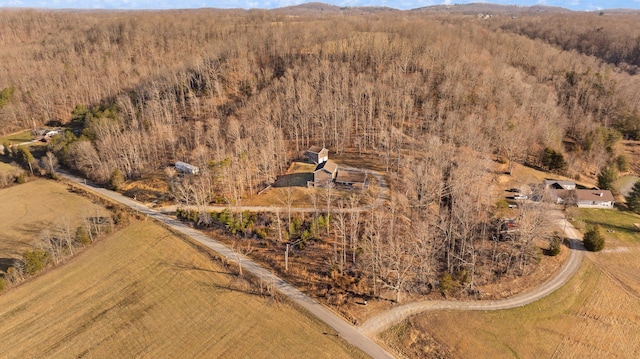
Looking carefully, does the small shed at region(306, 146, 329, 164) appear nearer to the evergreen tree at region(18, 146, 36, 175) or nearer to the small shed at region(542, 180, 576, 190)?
the small shed at region(542, 180, 576, 190)

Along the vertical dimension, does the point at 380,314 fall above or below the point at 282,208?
below

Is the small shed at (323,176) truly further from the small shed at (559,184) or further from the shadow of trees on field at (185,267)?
the small shed at (559,184)

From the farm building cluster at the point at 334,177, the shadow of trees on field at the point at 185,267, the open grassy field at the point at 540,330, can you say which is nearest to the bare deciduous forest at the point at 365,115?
the open grassy field at the point at 540,330

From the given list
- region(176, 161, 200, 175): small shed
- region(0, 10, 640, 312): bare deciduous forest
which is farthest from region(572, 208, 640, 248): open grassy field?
region(176, 161, 200, 175): small shed

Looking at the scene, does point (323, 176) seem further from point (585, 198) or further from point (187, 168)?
point (585, 198)

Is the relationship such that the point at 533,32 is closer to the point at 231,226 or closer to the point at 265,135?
the point at 265,135

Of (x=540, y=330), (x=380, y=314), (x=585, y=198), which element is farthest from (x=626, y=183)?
(x=380, y=314)
